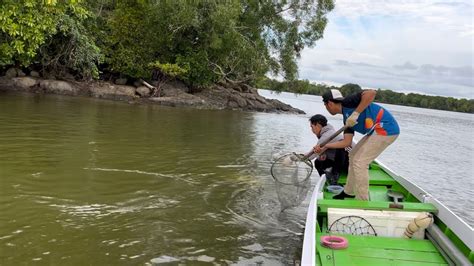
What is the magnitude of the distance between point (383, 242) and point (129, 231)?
11.2ft

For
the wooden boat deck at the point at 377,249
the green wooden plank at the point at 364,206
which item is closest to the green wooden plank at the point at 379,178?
A: the wooden boat deck at the point at 377,249

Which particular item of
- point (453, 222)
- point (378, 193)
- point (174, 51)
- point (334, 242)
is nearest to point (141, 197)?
point (378, 193)

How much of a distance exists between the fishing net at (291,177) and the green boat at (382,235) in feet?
4.89

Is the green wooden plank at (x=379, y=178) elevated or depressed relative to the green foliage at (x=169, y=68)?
depressed

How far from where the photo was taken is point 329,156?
8.26 meters

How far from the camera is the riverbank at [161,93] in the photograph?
29.2 m

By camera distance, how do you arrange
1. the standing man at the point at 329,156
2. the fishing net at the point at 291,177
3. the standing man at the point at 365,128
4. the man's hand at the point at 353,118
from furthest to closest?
the standing man at the point at 329,156 → the fishing net at the point at 291,177 → the standing man at the point at 365,128 → the man's hand at the point at 353,118

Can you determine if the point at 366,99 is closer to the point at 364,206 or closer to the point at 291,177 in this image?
the point at 364,206

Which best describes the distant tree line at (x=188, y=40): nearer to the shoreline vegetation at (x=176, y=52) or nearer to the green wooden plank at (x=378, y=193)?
the shoreline vegetation at (x=176, y=52)

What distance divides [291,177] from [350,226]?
2443 millimetres

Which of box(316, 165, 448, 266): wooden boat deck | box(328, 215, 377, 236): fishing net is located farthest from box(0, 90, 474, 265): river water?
box(316, 165, 448, 266): wooden boat deck

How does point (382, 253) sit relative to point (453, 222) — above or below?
below

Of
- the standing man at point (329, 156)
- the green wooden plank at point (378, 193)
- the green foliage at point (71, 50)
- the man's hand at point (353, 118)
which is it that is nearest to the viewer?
the man's hand at point (353, 118)

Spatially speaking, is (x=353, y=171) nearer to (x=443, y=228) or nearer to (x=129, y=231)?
(x=443, y=228)
